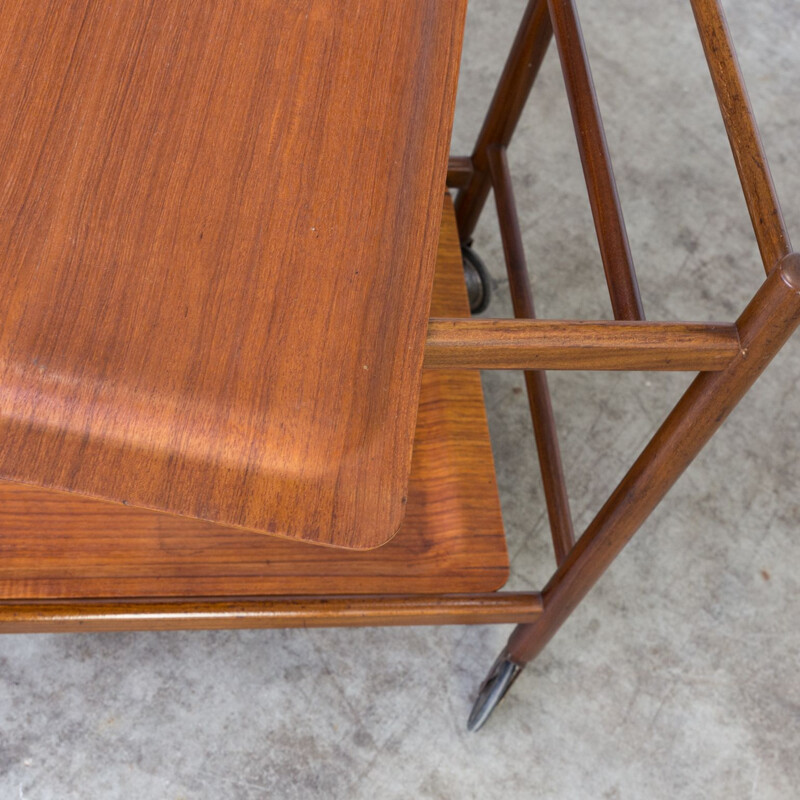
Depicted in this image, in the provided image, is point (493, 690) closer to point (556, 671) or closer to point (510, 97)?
point (556, 671)

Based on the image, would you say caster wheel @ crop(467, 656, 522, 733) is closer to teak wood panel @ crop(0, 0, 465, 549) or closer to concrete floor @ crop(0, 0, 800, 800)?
concrete floor @ crop(0, 0, 800, 800)

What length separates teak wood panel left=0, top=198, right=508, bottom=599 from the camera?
894 millimetres

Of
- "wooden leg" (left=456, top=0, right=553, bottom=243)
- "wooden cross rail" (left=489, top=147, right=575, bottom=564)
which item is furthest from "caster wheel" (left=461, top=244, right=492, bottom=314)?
"wooden cross rail" (left=489, top=147, right=575, bottom=564)

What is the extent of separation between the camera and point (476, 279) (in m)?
1.43

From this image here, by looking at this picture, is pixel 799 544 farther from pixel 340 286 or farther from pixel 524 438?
pixel 340 286

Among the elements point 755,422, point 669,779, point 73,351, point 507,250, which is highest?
point 73,351

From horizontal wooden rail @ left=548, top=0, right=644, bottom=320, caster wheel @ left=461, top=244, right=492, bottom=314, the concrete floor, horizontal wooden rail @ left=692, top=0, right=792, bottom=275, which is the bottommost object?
the concrete floor

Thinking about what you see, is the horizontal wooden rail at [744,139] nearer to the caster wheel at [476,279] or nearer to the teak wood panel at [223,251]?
the teak wood panel at [223,251]

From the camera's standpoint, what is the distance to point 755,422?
1510 mm

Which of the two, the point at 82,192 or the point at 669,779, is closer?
the point at 82,192

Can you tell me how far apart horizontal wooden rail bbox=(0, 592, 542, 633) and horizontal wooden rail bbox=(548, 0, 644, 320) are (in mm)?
342

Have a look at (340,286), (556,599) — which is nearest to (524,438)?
(556,599)

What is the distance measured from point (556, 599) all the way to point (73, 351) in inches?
22.7

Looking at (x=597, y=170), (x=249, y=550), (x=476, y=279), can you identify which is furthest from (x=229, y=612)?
(x=476, y=279)
